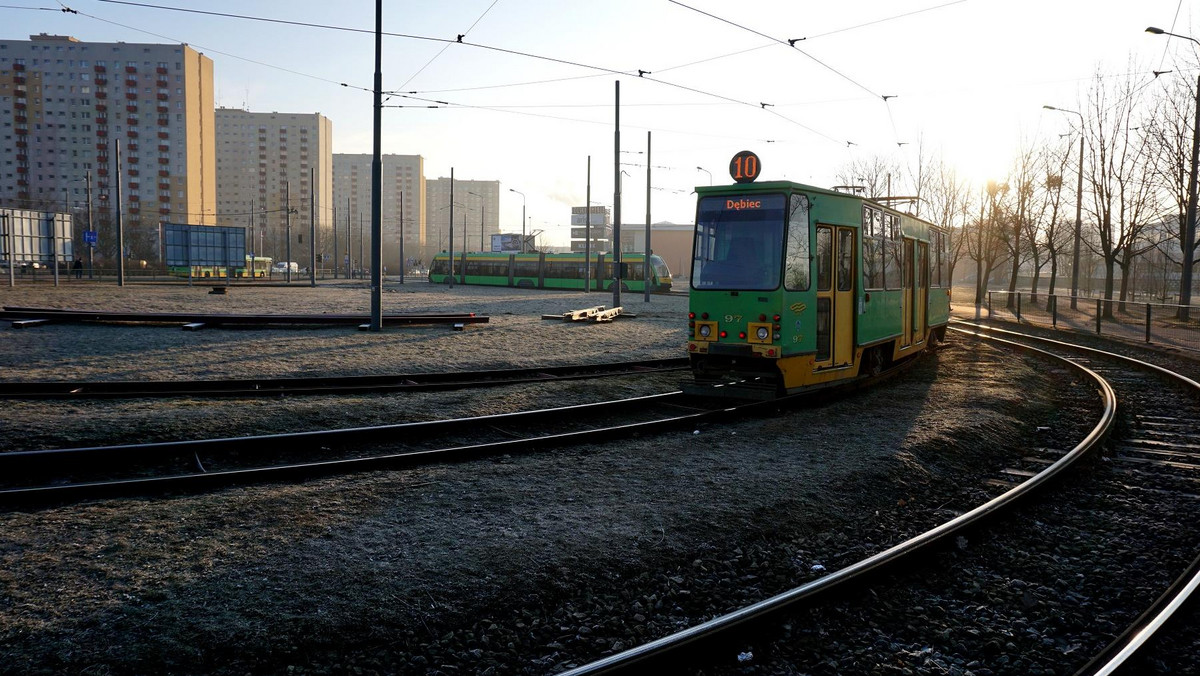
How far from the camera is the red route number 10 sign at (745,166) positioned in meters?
14.2

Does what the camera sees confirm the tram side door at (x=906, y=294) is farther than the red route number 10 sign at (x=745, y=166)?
Yes

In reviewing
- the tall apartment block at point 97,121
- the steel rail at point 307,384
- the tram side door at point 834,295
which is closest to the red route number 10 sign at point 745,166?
the tram side door at point 834,295

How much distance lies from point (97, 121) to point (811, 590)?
136m

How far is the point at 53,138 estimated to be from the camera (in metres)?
116

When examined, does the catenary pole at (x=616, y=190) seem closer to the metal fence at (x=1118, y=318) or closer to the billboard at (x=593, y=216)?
the metal fence at (x=1118, y=318)

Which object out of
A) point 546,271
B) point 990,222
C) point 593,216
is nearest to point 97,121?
point 593,216

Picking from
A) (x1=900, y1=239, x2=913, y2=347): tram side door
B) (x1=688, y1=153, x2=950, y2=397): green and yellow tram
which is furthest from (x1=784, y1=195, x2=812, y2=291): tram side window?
(x1=900, y1=239, x2=913, y2=347): tram side door

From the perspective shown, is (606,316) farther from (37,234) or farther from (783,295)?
(37,234)

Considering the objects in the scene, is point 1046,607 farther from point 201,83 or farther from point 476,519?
point 201,83

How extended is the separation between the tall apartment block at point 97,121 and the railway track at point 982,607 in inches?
4878

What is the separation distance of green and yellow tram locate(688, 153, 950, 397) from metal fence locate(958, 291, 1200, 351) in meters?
12.0

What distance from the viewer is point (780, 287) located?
35.9 ft

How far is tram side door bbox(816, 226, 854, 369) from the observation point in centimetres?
1146

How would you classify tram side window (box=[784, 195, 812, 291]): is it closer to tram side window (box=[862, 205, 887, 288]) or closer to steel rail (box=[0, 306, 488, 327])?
tram side window (box=[862, 205, 887, 288])
